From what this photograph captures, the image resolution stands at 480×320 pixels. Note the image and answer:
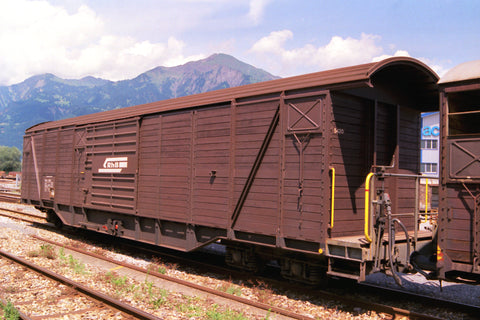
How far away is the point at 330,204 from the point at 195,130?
3868mm

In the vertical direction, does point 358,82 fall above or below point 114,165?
above

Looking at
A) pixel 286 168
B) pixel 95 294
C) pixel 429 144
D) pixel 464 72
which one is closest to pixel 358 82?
pixel 464 72

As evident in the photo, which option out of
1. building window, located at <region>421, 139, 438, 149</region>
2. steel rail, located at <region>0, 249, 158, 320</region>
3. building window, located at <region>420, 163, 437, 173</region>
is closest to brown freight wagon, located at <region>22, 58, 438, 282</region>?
steel rail, located at <region>0, 249, 158, 320</region>

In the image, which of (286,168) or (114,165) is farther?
(114,165)

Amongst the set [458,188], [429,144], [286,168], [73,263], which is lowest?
[73,263]

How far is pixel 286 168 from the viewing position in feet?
23.6

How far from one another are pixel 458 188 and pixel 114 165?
902 centimetres

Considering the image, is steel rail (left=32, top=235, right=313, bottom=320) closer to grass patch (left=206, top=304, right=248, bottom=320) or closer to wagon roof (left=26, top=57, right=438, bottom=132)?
grass patch (left=206, top=304, right=248, bottom=320)

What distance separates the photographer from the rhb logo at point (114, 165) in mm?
10959

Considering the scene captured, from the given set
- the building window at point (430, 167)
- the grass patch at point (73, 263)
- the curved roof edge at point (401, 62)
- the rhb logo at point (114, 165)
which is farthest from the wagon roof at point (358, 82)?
the building window at point (430, 167)

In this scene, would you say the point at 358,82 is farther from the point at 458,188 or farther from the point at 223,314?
the point at 223,314

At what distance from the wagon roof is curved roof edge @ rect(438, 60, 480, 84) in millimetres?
1008

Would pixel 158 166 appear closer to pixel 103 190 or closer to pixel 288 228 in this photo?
pixel 103 190

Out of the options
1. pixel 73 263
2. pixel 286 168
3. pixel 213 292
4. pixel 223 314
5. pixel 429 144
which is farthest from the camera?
pixel 429 144
